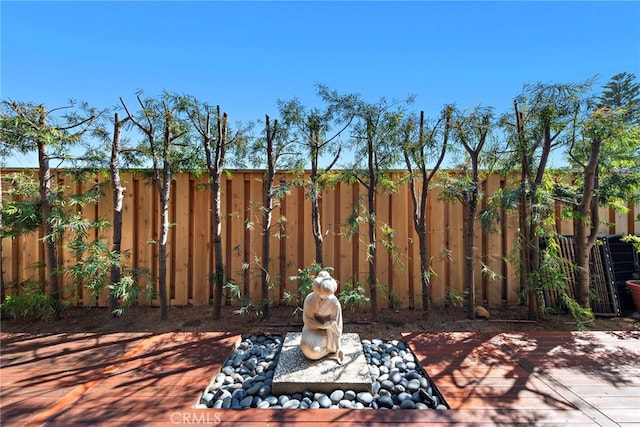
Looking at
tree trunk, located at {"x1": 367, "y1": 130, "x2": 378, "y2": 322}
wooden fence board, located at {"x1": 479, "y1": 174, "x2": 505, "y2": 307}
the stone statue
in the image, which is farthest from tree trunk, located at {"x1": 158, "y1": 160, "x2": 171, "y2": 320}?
wooden fence board, located at {"x1": 479, "y1": 174, "x2": 505, "y2": 307}

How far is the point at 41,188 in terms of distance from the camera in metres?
2.75

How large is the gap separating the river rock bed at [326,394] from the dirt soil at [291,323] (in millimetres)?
427

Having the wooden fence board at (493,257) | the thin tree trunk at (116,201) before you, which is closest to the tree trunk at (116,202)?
the thin tree trunk at (116,201)

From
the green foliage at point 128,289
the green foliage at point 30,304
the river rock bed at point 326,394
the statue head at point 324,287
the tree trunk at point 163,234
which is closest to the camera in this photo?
the river rock bed at point 326,394

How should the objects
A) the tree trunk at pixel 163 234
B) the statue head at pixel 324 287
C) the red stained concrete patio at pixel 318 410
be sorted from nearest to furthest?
the red stained concrete patio at pixel 318 410
the statue head at pixel 324 287
the tree trunk at pixel 163 234

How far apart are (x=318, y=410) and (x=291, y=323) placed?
1.35m

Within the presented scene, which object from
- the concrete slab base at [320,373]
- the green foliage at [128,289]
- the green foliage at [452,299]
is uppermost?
the green foliage at [128,289]

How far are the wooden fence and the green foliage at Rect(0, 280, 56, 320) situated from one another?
0.75 feet

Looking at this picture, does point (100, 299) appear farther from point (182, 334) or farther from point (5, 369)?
point (182, 334)

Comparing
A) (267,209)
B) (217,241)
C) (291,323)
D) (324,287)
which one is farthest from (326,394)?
(217,241)

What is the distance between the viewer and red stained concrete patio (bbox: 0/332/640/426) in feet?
4.85

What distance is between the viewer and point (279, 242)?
10.7 feet

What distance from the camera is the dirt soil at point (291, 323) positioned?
2721 mm

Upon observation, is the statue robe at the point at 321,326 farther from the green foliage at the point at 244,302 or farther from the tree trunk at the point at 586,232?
the tree trunk at the point at 586,232
